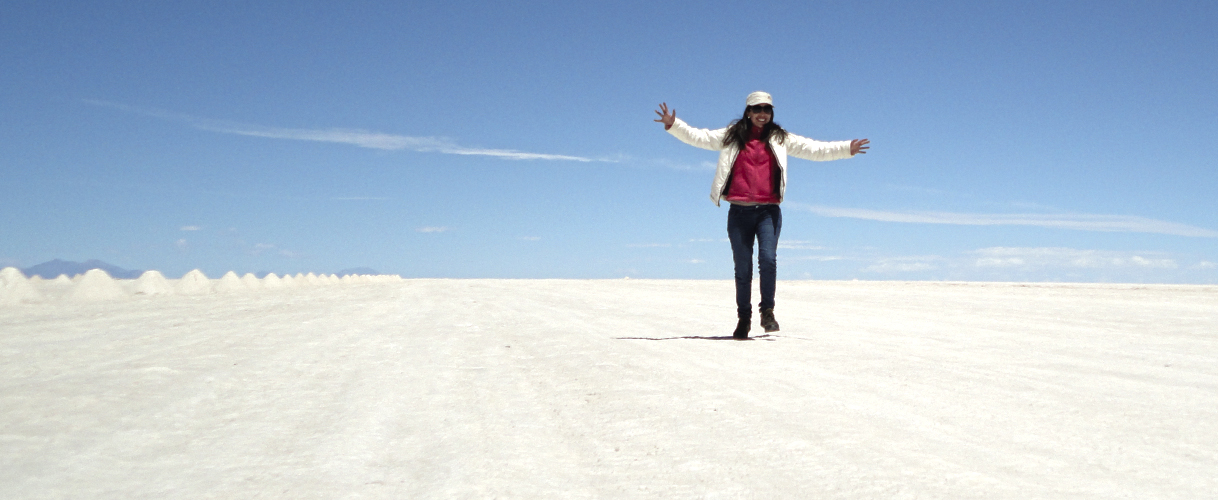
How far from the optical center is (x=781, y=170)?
18.5ft

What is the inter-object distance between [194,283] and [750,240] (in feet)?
56.4

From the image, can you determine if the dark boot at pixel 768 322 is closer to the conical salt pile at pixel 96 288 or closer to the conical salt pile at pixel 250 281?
the conical salt pile at pixel 96 288

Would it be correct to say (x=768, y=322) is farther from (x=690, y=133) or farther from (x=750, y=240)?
(x=690, y=133)

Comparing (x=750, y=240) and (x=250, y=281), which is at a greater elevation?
(x=750, y=240)

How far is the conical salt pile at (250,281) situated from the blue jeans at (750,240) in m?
18.5

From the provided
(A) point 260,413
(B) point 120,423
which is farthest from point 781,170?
(B) point 120,423

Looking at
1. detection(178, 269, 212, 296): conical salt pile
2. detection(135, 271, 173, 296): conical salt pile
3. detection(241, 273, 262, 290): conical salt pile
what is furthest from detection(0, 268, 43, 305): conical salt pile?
detection(241, 273, 262, 290): conical salt pile

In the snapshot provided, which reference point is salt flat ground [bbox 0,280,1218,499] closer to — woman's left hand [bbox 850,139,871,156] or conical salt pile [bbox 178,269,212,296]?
woman's left hand [bbox 850,139,871,156]

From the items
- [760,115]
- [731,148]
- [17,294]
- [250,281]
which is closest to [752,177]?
[731,148]

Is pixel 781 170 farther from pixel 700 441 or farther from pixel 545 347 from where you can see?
pixel 700 441

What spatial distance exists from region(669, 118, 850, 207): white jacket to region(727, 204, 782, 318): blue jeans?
6.8 inches

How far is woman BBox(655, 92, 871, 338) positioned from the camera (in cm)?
559

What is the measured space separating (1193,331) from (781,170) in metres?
3.78

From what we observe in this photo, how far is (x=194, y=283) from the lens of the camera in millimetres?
18469
